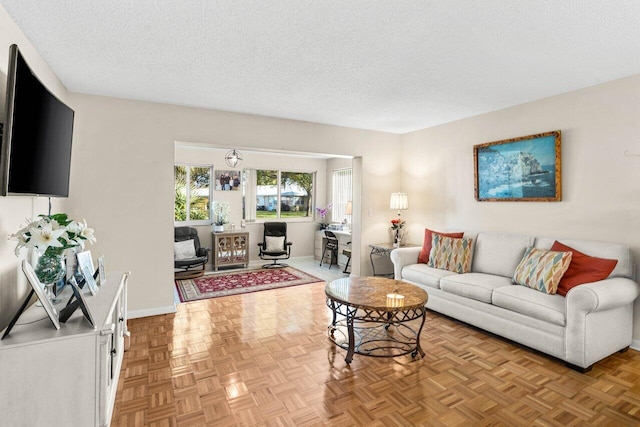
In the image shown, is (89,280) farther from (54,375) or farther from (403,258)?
(403,258)

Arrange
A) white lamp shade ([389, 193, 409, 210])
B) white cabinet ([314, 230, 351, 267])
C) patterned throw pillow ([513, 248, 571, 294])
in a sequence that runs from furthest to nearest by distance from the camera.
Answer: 1. white cabinet ([314, 230, 351, 267])
2. white lamp shade ([389, 193, 409, 210])
3. patterned throw pillow ([513, 248, 571, 294])

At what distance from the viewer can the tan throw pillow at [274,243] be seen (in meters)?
6.89

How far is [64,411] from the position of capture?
1604mm

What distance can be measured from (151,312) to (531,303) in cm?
399

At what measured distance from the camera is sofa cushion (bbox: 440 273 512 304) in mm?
3317

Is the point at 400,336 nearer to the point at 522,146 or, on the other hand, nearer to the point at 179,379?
the point at 179,379

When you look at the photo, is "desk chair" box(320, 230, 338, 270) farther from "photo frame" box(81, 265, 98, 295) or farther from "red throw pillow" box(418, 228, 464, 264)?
"photo frame" box(81, 265, 98, 295)

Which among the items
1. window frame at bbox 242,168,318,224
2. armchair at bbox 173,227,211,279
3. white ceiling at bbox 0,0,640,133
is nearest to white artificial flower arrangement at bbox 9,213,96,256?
white ceiling at bbox 0,0,640,133

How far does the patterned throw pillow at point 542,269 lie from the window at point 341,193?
4.05m

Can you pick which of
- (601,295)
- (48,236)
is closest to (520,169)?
(601,295)

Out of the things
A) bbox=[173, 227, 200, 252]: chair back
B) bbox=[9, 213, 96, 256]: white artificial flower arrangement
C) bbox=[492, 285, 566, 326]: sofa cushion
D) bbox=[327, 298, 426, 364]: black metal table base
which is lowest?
bbox=[327, 298, 426, 364]: black metal table base

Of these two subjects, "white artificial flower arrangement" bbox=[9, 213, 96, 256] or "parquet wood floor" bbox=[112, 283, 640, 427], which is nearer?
"white artificial flower arrangement" bbox=[9, 213, 96, 256]

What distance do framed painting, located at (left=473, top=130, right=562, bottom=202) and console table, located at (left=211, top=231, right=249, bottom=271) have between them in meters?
4.30

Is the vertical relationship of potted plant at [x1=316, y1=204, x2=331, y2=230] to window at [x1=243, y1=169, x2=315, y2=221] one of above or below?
below
